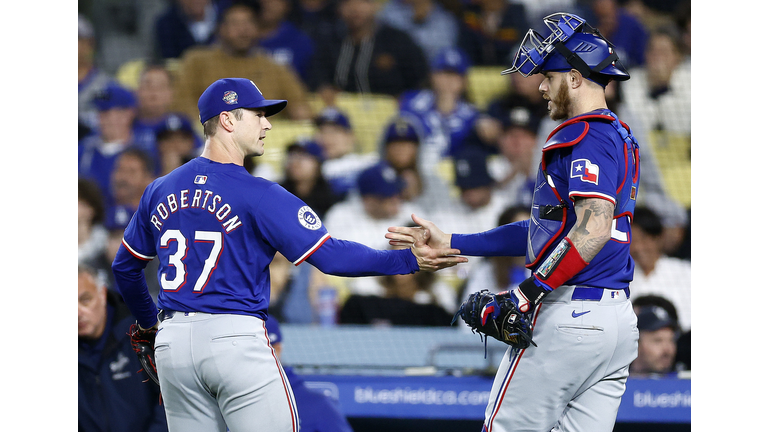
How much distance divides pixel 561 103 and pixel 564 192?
1.17ft

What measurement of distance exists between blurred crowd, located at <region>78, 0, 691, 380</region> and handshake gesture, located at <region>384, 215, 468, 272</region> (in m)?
2.77

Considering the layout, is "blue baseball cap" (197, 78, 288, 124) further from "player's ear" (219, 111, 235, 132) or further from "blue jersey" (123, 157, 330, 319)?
"blue jersey" (123, 157, 330, 319)

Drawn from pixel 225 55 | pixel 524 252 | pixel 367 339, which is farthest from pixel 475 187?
pixel 524 252

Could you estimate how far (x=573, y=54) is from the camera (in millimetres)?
2627

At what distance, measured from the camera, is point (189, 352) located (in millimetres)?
2445

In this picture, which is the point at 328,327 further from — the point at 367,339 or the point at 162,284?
the point at 162,284

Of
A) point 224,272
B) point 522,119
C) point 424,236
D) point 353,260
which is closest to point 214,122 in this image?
point 224,272

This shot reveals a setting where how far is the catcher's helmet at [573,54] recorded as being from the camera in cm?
261

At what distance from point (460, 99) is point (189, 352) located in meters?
5.13

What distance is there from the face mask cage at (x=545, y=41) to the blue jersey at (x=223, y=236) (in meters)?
1.01

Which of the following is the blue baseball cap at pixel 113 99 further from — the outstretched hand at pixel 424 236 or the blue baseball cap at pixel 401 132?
the outstretched hand at pixel 424 236

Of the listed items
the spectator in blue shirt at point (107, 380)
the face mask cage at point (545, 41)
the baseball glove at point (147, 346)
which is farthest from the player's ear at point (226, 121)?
the spectator in blue shirt at point (107, 380)

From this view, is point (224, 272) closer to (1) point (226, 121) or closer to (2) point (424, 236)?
(1) point (226, 121)

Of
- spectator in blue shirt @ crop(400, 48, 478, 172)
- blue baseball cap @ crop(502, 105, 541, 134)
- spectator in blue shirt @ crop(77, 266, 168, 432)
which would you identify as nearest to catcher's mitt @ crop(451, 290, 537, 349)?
spectator in blue shirt @ crop(77, 266, 168, 432)
